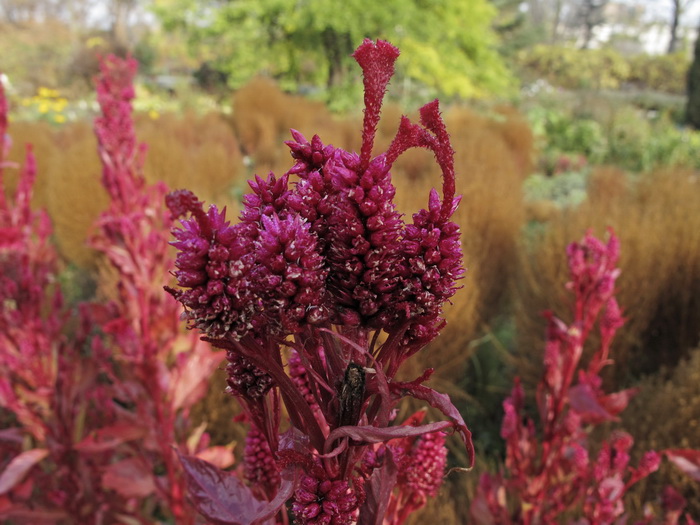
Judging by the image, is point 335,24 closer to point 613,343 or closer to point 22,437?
point 613,343

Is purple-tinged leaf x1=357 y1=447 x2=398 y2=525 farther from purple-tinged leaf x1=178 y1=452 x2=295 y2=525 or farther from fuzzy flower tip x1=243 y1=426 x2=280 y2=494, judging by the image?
fuzzy flower tip x1=243 y1=426 x2=280 y2=494

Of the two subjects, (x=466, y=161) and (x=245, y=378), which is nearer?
(x=245, y=378)

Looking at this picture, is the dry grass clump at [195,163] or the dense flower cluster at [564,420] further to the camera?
the dry grass clump at [195,163]

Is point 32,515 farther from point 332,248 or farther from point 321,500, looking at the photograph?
point 332,248

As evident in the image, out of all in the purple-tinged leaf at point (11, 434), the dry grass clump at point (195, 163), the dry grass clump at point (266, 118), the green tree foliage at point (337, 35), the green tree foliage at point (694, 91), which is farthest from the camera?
the green tree foliage at point (694, 91)

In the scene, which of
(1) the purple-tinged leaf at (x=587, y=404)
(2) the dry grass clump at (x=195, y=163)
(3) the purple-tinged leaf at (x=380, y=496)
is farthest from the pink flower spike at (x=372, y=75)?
(2) the dry grass clump at (x=195, y=163)

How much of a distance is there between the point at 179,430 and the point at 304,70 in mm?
11067

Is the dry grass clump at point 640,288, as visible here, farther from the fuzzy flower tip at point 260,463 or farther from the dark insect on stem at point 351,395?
the dark insect on stem at point 351,395

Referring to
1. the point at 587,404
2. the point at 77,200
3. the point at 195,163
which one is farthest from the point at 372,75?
the point at 195,163

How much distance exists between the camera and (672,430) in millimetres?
1837

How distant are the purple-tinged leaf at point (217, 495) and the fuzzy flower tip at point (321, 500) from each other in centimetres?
7

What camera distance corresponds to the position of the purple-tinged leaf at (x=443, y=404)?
451 mm

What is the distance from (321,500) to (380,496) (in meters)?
0.06

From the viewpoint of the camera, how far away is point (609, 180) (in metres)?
5.64
